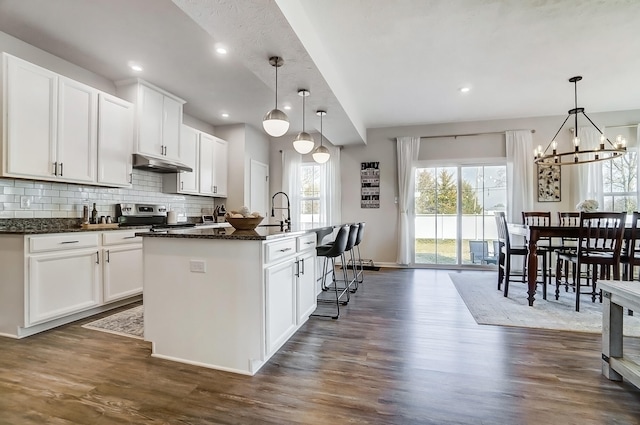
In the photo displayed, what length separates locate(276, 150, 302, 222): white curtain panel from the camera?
641 cm

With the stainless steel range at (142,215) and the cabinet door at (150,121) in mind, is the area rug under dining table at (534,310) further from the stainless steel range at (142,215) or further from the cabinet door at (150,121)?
the cabinet door at (150,121)

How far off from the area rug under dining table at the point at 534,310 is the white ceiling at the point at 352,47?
2.72 meters

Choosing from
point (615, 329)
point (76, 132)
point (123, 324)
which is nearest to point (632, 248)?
point (615, 329)

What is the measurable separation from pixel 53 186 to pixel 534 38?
5.24m

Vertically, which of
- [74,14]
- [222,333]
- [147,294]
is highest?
[74,14]

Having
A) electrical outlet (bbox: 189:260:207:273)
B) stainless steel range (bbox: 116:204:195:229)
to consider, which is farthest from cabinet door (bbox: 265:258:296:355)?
stainless steel range (bbox: 116:204:195:229)

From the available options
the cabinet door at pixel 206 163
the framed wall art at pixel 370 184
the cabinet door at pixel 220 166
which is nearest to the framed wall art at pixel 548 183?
the framed wall art at pixel 370 184

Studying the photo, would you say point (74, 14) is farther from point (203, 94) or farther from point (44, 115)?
point (203, 94)

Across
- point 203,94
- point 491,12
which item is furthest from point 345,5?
point 203,94

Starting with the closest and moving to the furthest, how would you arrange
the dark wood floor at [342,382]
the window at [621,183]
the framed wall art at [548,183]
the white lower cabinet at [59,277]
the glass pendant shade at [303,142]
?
the dark wood floor at [342,382] < the white lower cabinet at [59,277] < the glass pendant shade at [303,142] < the window at [621,183] < the framed wall art at [548,183]

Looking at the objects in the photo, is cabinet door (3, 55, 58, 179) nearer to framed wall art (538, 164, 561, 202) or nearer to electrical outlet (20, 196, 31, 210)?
electrical outlet (20, 196, 31, 210)

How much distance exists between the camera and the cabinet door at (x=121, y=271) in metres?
3.28

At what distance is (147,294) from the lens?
7.39 feet

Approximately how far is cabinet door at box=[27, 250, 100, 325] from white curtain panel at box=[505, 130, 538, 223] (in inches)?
246
